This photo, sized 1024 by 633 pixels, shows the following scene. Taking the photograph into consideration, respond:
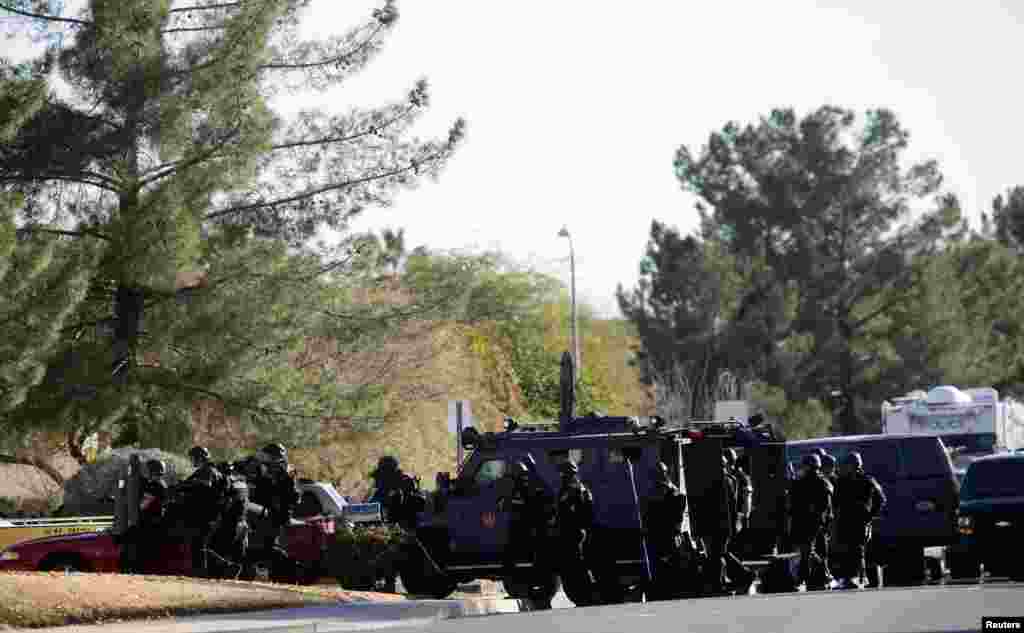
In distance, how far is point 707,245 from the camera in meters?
71.3

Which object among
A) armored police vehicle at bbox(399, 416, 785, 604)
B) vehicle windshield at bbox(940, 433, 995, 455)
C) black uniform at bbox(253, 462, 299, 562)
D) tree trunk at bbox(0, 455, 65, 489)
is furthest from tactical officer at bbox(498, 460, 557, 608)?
vehicle windshield at bbox(940, 433, 995, 455)

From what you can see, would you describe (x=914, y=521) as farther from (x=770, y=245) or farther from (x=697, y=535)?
(x=770, y=245)

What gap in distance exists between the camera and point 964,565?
89.8 ft

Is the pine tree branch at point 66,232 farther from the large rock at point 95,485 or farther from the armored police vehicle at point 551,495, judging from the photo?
the armored police vehicle at point 551,495

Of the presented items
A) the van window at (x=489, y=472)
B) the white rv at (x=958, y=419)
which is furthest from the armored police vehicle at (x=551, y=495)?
the white rv at (x=958, y=419)

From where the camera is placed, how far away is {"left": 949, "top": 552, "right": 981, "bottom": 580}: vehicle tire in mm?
27172

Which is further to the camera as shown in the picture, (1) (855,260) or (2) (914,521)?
(1) (855,260)

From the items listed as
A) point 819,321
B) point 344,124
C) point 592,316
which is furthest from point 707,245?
point 344,124

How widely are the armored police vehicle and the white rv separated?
1784 cm

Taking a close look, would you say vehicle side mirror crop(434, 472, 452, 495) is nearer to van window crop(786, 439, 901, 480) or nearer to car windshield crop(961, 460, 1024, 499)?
van window crop(786, 439, 901, 480)

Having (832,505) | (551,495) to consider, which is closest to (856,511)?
(832,505)

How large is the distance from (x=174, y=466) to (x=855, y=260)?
4672 cm

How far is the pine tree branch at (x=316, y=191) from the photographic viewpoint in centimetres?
3828

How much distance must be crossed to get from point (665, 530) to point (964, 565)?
Answer: 611cm
